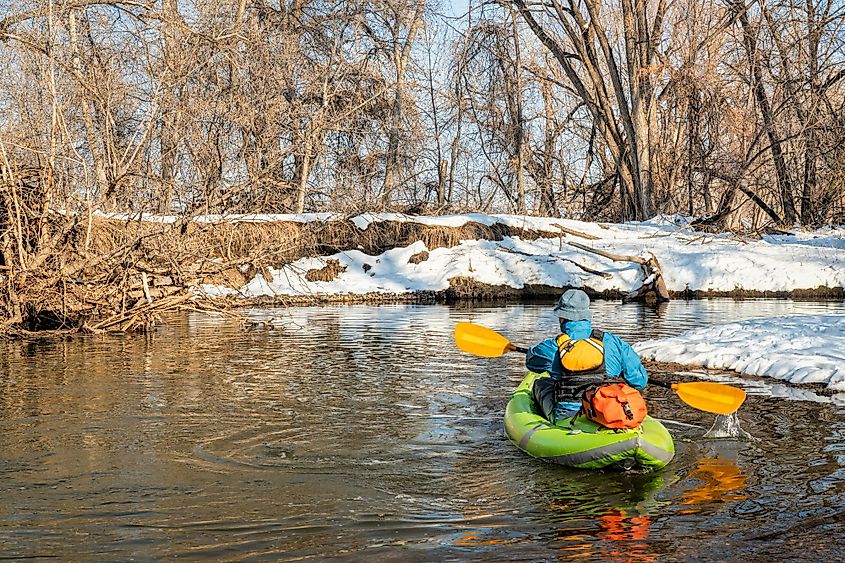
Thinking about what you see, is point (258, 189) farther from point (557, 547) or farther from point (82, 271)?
point (557, 547)

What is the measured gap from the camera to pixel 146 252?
1341 centimetres

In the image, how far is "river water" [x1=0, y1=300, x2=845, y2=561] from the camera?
4711 mm

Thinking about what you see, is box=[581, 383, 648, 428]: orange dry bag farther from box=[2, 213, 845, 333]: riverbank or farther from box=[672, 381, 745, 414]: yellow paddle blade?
box=[2, 213, 845, 333]: riverbank

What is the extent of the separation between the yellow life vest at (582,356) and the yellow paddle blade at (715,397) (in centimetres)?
101

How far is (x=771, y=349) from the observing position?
1014cm

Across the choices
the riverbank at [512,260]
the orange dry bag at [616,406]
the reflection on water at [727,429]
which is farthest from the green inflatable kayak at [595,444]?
the riverbank at [512,260]

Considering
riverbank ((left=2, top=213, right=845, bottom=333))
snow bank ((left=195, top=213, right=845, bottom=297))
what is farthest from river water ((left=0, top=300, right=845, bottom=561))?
snow bank ((left=195, top=213, right=845, bottom=297))

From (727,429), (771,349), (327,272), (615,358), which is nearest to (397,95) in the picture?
(327,272)

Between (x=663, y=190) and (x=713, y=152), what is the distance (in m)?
3.50

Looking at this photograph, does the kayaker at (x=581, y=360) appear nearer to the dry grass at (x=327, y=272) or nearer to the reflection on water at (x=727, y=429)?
the reflection on water at (x=727, y=429)

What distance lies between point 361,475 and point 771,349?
19.1 ft

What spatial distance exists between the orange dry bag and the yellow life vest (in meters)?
0.28

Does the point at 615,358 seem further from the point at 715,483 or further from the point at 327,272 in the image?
the point at 327,272

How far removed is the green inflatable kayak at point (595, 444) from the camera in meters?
5.96
